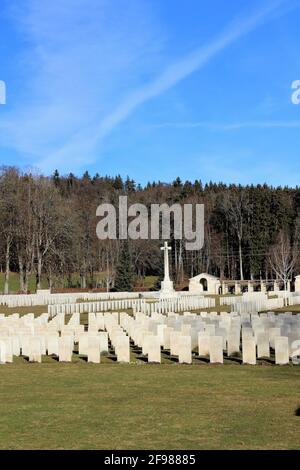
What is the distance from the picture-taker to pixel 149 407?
773 centimetres

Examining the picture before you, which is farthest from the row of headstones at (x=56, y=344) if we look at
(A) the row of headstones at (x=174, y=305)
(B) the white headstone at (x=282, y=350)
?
(A) the row of headstones at (x=174, y=305)

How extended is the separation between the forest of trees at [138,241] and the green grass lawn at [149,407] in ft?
143

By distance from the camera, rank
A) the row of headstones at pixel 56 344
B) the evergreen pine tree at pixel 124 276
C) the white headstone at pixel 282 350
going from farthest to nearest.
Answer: the evergreen pine tree at pixel 124 276
the row of headstones at pixel 56 344
the white headstone at pixel 282 350

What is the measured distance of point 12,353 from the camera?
13211 millimetres

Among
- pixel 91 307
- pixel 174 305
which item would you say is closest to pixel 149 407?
pixel 91 307

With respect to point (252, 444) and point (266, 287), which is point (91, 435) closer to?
point (252, 444)

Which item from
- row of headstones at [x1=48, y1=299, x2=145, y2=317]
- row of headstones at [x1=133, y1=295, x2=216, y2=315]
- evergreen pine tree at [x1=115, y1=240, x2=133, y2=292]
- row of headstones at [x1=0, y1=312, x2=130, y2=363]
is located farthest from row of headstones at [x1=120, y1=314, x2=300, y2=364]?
evergreen pine tree at [x1=115, y1=240, x2=133, y2=292]

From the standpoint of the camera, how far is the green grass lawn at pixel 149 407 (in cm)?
605

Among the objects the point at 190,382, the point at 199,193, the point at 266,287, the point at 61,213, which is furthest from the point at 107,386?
the point at 199,193

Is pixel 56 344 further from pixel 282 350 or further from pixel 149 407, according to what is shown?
pixel 149 407

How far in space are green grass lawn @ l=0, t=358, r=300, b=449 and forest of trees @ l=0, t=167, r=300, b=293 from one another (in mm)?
43640

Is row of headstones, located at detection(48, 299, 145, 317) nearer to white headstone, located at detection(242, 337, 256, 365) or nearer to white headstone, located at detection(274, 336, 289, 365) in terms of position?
white headstone, located at detection(242, 337, 256, 365)

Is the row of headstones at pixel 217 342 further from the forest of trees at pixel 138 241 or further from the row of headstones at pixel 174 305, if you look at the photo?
the forest of trees at pixel 138 241

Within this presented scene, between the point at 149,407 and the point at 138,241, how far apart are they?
69.2 meters
